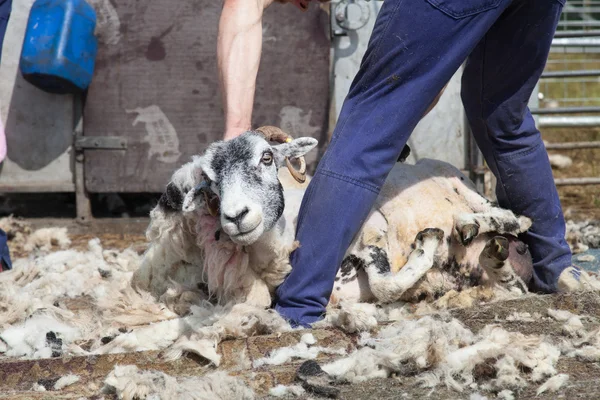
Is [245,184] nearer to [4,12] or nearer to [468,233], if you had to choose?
[468,233]

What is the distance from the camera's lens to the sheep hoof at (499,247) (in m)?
3.85

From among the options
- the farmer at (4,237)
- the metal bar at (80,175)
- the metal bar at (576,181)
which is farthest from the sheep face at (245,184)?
the metal bar at (576,181)

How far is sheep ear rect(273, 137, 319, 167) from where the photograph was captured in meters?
3.38

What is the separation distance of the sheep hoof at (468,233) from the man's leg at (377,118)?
2.17 feet

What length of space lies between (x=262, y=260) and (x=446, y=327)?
0.84 m

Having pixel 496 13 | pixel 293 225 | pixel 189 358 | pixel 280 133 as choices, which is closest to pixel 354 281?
pixel 293 225

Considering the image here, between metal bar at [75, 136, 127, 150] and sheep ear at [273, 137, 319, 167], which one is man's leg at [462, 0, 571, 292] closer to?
sheep ear at [273, 137, 319, 167]

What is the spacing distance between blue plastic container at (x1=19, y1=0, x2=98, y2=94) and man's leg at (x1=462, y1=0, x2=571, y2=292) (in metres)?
3.04

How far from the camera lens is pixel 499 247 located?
3.85 m

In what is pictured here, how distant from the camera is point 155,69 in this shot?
20.7 feet

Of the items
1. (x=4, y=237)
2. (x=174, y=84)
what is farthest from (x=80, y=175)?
(x=4, y=237)

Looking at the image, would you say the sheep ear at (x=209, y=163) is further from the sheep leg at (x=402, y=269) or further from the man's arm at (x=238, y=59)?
the sheep leg at (x=402, y=269)

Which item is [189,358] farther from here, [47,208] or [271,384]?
[47,208]

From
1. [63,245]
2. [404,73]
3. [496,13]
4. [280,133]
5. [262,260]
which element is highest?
[496,13]
